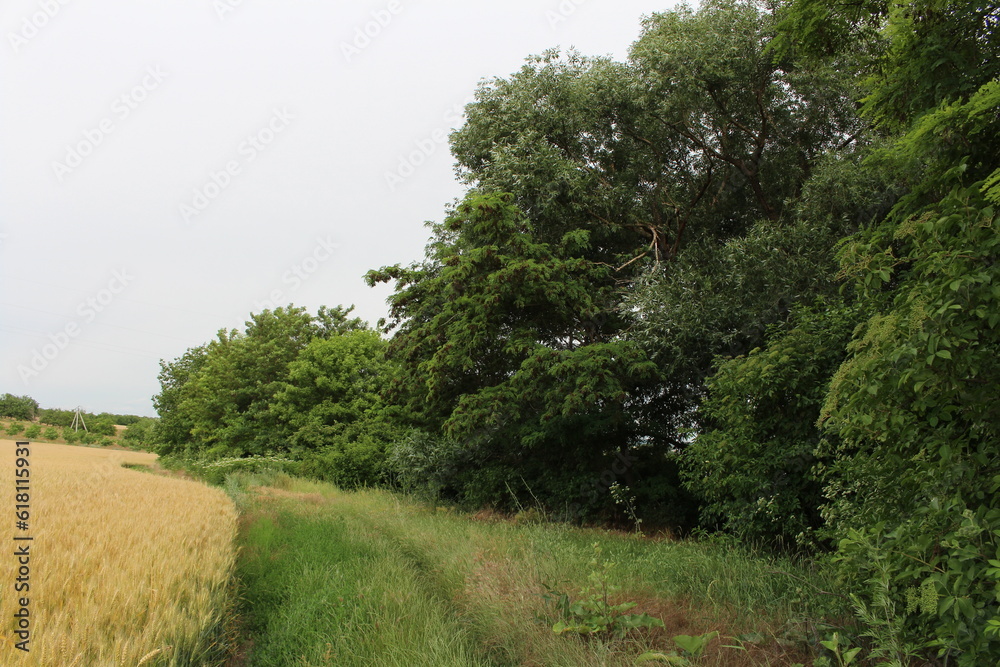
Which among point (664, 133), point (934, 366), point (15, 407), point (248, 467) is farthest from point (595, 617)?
point (15, 407)

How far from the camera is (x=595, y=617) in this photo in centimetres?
451

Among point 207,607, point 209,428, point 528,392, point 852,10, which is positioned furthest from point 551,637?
point 209,428

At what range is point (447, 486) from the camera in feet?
61.3

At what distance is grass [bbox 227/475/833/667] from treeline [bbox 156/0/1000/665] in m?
0.89

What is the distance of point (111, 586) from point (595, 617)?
397 centimetres

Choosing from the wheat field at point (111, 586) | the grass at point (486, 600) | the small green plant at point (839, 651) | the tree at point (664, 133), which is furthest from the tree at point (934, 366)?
the tree at point (664, 133)

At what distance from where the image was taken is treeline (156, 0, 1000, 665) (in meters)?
3.45

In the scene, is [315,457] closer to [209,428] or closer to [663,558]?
[209,428]

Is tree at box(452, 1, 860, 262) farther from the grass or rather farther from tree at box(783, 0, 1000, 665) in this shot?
the grass

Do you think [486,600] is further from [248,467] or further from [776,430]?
[248,467]

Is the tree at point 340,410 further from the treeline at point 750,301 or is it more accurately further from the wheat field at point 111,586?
the wheat field at point 111,586

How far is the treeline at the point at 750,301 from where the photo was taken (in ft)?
11.3

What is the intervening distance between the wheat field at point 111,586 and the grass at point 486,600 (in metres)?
0.89

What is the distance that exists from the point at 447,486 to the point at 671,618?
14516 millimetres
